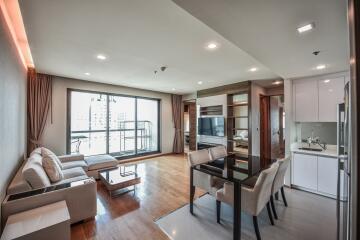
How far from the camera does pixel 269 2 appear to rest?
4.19 ft

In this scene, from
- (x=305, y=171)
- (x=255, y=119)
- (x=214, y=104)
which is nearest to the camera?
(x=305, y=171)

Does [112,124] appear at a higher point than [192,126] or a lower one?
higher

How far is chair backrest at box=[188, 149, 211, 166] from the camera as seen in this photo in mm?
2714

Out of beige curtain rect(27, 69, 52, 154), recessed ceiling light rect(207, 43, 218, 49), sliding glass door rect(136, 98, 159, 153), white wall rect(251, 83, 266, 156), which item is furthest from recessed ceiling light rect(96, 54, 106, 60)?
white wall rect(251, 83, 266, 156)

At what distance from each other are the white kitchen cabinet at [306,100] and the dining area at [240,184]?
1.56 m

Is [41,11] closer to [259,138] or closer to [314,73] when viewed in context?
[314,73]

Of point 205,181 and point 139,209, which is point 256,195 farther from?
point 139,209

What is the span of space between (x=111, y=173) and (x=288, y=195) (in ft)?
11.7

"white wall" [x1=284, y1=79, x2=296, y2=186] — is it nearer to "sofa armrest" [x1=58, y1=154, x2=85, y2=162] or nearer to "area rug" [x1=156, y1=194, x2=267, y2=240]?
"area rug" [x1=156, y1=194, x2=267, y2=240]

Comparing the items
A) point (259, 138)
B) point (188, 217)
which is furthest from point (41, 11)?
point (259, 138)

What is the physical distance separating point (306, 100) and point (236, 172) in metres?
2.48

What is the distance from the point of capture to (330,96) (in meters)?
3.11

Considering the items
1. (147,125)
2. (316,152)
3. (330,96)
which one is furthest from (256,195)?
(147,125)

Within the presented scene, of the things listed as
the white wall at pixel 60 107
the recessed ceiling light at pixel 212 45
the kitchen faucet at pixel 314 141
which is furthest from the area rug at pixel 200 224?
the white wall at pixel 60 107
